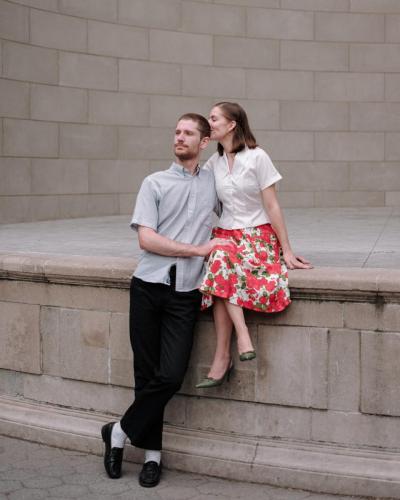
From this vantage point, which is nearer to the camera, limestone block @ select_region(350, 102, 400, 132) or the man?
the man

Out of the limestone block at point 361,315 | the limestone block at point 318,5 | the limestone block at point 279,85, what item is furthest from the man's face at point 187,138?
the limestone block at point 318,5

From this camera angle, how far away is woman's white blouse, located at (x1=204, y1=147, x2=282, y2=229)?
196 inches

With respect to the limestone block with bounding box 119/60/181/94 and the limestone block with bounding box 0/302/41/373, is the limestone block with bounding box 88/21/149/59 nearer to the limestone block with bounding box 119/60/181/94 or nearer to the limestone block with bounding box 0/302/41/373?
the limestone block with bounding box 119/60/181/94

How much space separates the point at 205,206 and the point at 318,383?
1.33 meters

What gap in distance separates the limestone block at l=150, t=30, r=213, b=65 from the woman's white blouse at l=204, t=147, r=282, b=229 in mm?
7451

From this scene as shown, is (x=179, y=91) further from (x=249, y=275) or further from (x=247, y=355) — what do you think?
(x=247, y=355)

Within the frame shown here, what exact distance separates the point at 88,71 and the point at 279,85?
3139 mm

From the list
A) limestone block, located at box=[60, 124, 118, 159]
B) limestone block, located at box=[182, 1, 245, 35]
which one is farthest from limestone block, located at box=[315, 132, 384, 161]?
limestone block, located at box=[60, 124, 118, 159]

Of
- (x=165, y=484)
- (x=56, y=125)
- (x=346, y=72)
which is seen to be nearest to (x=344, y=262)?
(x=165, y=484)

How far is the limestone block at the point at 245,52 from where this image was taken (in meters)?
12.6

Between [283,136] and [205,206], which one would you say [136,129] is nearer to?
[283,136]

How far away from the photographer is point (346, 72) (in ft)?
42.5

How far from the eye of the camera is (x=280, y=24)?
12.8 m

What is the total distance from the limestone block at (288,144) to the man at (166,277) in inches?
309
